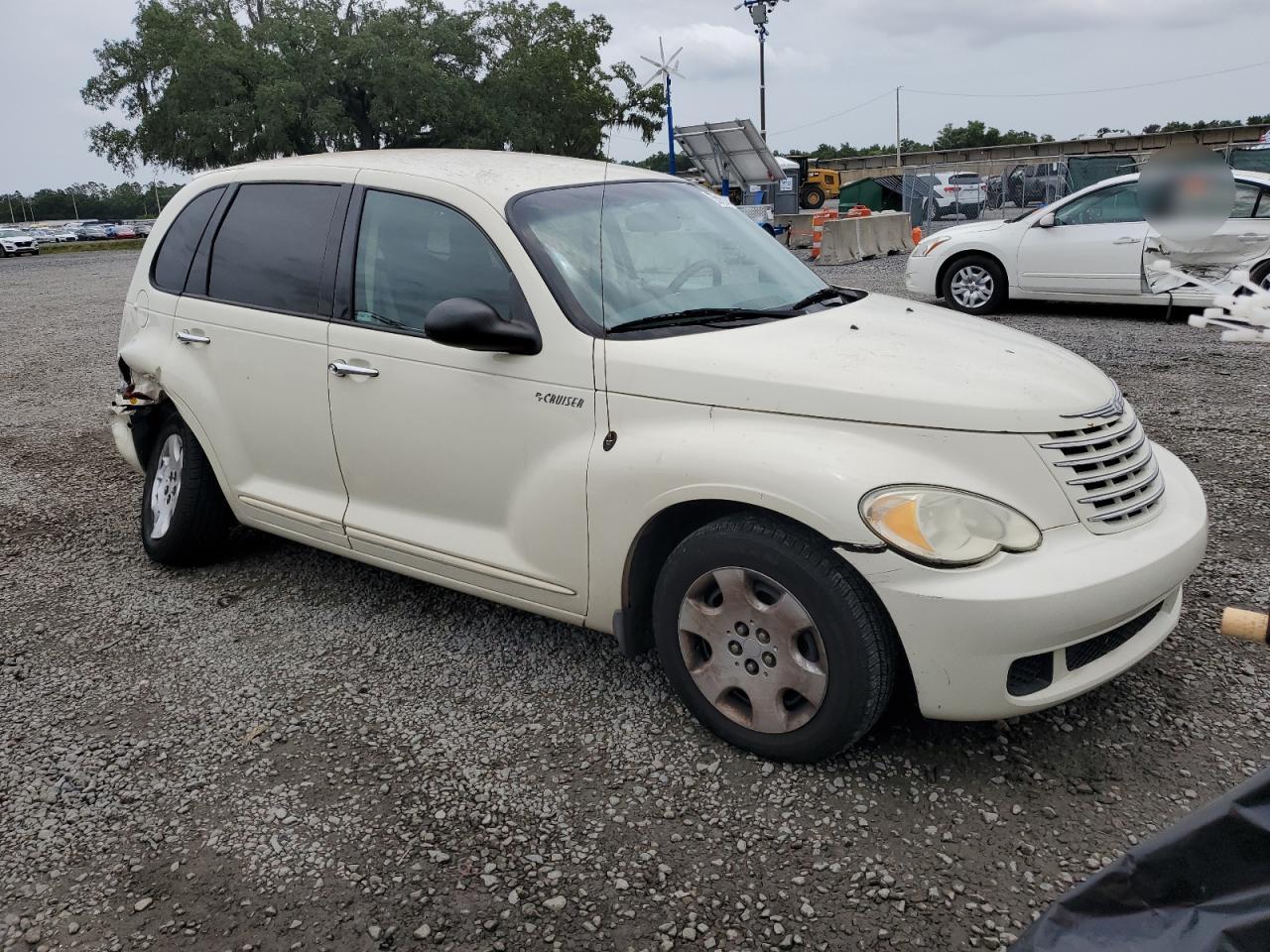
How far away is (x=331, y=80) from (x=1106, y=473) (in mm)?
54757

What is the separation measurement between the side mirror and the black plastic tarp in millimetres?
2246

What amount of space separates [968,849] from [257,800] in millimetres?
2013

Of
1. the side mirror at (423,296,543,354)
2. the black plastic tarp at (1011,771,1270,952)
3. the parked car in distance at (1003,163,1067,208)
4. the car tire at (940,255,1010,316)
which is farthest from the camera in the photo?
the parked car in distance at (1003,163,1067,208)

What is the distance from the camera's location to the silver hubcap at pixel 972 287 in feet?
36.8

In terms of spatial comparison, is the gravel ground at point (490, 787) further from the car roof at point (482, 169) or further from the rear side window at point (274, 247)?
the car roof at point (482, 169)

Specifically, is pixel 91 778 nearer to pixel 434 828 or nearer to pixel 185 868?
pixel 185 868

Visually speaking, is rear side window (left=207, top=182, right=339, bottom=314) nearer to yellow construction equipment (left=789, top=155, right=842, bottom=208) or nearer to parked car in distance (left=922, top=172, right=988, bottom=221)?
parked car in distance (left=922, top=172, right=988, bottom=221)

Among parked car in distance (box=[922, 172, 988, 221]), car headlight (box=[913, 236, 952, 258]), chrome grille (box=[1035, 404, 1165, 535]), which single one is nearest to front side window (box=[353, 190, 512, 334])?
chrome grille (box=[1035, 404, 1165, 535])

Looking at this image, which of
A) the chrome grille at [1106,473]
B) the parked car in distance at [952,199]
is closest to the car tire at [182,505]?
the chrome grille at [1106,473]

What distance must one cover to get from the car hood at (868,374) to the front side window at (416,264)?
605mm

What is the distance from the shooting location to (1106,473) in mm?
2820

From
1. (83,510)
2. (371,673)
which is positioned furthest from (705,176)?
(371,673)

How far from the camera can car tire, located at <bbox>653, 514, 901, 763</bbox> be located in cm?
267

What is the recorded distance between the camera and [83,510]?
5691mm
